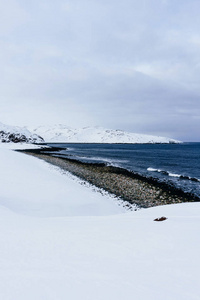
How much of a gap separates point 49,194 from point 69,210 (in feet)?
7.32

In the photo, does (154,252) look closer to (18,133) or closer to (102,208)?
(102,208)

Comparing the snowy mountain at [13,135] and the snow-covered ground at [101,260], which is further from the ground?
the snowy mountain at [13,135]

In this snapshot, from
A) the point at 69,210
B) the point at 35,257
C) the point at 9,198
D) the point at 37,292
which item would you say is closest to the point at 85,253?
the point at 35,257

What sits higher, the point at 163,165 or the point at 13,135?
the point at 13,135

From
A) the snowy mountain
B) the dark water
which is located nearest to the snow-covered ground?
the dark water

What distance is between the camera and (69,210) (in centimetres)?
1073

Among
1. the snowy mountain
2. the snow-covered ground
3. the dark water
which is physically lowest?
the dark water

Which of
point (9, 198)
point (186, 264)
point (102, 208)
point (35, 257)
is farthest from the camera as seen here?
point (102, 208)

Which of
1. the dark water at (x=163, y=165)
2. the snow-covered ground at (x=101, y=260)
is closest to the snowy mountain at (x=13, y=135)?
the dark water at (x=163, y=165)

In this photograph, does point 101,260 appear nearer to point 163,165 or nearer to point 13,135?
point 163,165

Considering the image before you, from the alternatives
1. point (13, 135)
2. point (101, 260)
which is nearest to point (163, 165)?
point (101, 260)

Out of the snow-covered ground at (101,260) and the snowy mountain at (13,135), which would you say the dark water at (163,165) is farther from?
the snowy mountain at (13,135)

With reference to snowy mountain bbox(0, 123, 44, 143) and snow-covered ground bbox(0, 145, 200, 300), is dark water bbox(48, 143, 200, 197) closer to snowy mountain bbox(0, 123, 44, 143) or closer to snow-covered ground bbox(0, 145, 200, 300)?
snow-covered ground bbox(0, 145, 200, 300)

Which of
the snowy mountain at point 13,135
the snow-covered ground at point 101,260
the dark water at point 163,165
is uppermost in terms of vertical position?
the snowy mountain at point 13,135
